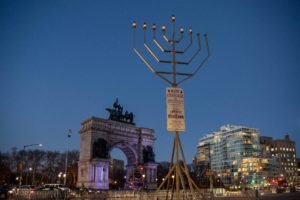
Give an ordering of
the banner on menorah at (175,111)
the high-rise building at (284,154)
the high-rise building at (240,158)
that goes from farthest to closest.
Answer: the high-rise building at (284,154)
the high-rise building at (240,158)
the banner on menorah at (175,111)

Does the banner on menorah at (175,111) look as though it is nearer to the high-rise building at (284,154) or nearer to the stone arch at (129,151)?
the stone arch at (129,151)

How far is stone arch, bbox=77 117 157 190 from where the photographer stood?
2125 inches

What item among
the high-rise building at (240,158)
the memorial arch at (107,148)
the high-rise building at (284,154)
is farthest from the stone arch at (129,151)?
the high-rise building at (284,154)

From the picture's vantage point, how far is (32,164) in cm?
7406

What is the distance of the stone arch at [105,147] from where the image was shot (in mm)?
53969

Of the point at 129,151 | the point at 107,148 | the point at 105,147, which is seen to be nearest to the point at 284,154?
the point at 129,151

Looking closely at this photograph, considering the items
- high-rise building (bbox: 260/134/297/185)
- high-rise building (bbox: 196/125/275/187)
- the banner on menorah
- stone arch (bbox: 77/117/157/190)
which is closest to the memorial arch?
stone arch (bbox: 77/117/157/190)

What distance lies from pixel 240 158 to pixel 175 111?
115 metres

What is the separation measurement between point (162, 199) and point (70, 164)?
67671mm

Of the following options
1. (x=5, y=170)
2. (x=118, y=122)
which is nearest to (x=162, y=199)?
(x=118, y=122)

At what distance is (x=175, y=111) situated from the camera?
12.8 m

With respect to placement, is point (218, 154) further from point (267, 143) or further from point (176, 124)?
point (176, 124)

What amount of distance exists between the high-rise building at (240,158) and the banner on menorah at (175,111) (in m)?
103

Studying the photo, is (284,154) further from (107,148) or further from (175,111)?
(175,111)
